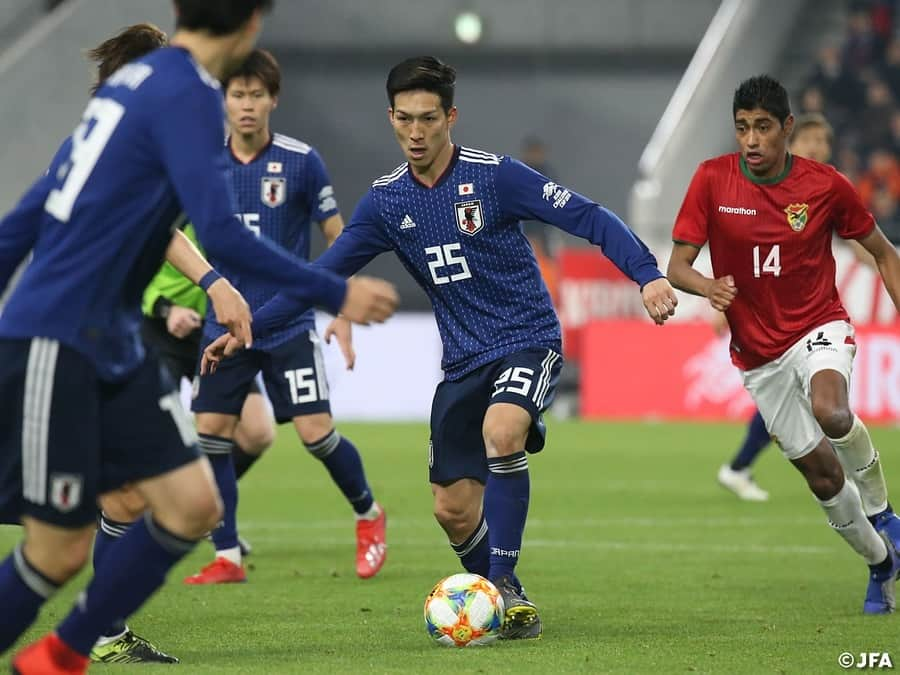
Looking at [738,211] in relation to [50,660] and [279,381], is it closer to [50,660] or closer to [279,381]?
[279,381]

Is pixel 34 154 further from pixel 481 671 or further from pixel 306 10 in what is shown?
pixel 481 671

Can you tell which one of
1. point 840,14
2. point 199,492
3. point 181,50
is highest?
point 840,14

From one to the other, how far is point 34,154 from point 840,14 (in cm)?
1180

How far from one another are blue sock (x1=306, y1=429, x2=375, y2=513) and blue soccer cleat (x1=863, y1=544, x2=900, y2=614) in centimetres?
257

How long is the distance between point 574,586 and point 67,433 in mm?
3711

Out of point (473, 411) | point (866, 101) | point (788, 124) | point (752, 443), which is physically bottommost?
point (752, 443)

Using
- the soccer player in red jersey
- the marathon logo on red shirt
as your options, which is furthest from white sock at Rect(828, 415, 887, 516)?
the marathon logo on red shirt

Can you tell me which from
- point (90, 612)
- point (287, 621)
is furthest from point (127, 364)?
point (287, 621)

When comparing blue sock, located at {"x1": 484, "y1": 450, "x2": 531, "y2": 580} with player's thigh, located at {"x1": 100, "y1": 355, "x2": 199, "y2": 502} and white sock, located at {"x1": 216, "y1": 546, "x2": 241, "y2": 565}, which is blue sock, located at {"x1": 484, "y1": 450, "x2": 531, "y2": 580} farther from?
white sock, located at {"x1": 216, "y1": 546, "x2": 241, "y2": 565}

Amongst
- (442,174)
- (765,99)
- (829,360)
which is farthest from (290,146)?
(829,360)

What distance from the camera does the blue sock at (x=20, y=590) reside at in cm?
449

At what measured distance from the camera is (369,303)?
4324mm

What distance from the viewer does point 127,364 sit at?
4.50m

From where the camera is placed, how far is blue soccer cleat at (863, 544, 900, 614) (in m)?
6.77
